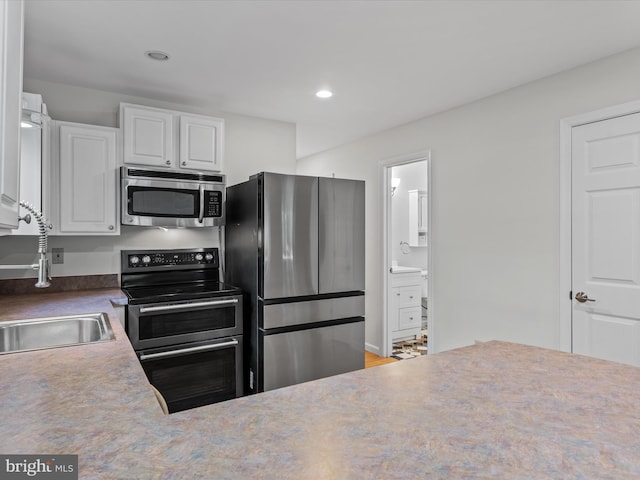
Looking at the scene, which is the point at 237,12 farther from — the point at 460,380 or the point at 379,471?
the point at 379,471

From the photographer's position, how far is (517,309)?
2980 mm

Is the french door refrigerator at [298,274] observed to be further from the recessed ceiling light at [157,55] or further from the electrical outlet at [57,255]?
the electrical outlet at [57,255]

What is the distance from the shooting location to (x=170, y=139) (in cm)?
305

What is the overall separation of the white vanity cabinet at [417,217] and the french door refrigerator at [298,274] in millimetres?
2517

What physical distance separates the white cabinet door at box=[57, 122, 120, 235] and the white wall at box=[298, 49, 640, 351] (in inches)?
106

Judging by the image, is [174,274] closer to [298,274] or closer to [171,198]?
[171,198]

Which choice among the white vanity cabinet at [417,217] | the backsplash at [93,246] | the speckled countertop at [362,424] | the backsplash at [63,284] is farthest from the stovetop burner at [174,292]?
the white vanity cabinet at [417,217]

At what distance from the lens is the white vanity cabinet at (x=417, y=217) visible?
18.4ft

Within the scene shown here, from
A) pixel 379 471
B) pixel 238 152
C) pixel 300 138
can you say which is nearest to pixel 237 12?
pixel 238 152

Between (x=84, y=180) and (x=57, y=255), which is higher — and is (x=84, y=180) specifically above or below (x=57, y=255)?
above

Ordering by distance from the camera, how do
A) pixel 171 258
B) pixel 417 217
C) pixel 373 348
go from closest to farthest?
pixel 171 258 < pixel 373 348 < pixel 417 217

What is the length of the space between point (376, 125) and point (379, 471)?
381cm

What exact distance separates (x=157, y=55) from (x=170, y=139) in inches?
27.9

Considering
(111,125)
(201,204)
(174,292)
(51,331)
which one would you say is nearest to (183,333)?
(174,292)
